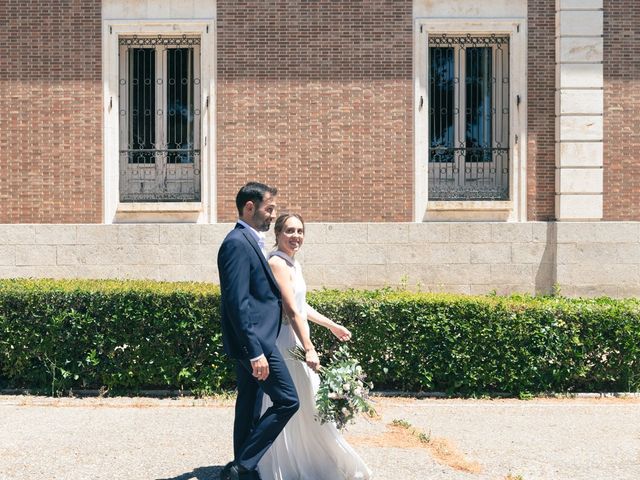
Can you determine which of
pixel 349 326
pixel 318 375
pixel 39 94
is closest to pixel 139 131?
pixel 39 94

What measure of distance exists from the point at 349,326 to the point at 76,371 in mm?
3089

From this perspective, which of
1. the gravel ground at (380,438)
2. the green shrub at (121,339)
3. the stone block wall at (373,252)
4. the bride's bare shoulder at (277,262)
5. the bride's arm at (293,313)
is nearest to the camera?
the bride's arm at (293,313)

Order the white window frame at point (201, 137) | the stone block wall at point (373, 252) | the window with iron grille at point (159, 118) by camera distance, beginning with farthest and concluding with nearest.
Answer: the window with iron grille at point (159, 118)
the white window frame at point (201, 137)
the stone block wall at point (373, 252)

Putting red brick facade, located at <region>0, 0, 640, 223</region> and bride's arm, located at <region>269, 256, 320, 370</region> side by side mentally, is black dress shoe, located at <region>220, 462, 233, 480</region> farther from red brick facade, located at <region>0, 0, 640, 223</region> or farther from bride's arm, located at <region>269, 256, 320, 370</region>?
red brick facade, located at <region>0, 0, 640, 223</region>

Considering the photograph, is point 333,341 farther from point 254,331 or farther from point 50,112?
point 50,112

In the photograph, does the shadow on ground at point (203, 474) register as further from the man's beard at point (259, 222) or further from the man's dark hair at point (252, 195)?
the man's dark hair at point (252, 195)

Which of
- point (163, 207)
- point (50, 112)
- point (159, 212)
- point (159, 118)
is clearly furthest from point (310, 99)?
point (50, 112)

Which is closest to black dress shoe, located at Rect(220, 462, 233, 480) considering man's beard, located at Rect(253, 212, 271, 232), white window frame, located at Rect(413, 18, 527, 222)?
man's beard, located at Rect(253, 212, 271, 232)

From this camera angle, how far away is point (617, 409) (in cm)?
897

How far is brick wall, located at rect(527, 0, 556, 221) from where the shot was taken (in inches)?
536

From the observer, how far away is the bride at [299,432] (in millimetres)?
6082

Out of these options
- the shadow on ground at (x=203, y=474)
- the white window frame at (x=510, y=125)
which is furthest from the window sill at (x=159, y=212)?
the shadow on ground at (x=203, y=474)

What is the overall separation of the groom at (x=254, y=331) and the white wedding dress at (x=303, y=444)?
25cm

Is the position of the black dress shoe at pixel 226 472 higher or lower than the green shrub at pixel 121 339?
lower
